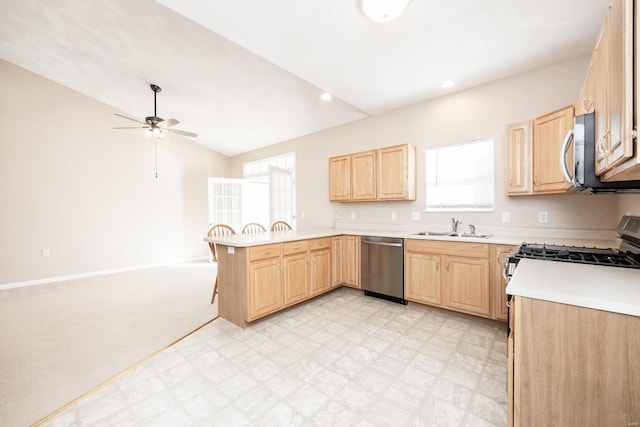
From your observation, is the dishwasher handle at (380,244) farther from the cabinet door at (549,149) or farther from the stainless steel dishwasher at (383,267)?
the cabinet door at (549,149)

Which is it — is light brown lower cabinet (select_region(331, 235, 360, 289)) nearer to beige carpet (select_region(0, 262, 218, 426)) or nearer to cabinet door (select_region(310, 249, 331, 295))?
cabinet door (select_region(310, 249, 331, 295))

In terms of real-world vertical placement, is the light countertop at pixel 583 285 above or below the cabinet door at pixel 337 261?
above

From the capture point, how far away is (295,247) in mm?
3033

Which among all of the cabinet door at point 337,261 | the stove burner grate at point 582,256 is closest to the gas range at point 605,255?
the stove burner grate at point 582,256

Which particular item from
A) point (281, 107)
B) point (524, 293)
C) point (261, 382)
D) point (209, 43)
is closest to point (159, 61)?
point (209, 43)

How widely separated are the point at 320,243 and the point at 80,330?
2744 millimetres

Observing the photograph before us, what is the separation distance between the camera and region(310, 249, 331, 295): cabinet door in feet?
10.7

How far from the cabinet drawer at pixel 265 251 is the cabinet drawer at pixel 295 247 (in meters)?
0.08

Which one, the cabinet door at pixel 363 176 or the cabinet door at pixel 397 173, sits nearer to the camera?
the cabinet door at pixel 397 173

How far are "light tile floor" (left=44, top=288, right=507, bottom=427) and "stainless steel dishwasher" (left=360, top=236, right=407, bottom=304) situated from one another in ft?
1.69

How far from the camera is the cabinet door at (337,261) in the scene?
11.7 ft

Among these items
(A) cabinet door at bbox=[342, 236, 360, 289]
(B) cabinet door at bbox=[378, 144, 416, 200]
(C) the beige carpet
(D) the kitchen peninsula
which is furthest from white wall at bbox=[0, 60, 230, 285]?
(B) cabinet door at bbox=[378, 144, 416, 200]

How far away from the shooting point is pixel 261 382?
1799 mm

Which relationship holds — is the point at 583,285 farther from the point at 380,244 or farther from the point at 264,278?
the point at 264,278
